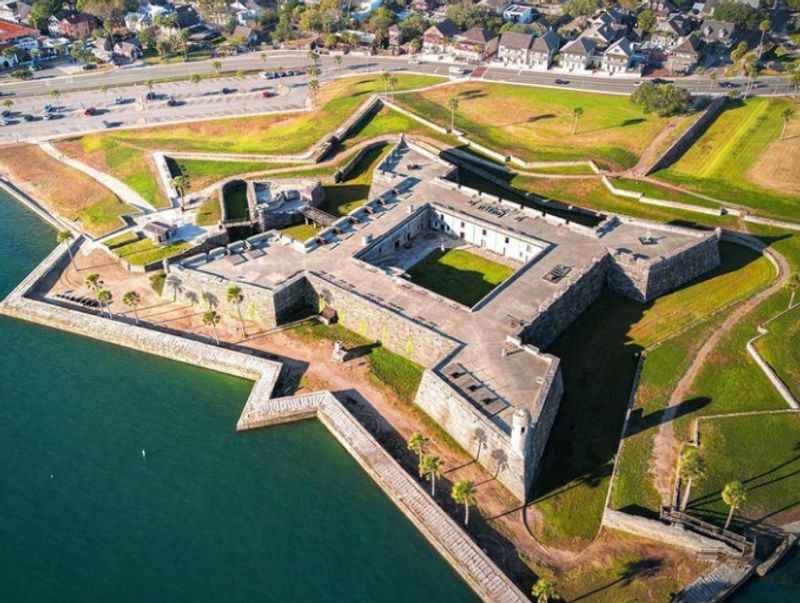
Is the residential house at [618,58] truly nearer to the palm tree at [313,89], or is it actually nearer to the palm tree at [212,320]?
the palm tree at [313,89]

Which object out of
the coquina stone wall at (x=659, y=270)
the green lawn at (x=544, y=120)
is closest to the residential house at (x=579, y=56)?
the green lawn at (x=544, y=120)

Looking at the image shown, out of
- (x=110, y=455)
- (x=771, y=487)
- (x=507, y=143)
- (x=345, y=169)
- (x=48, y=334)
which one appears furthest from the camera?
(x=507, y=143)

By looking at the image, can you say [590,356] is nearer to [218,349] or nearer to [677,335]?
Result: [677,335]

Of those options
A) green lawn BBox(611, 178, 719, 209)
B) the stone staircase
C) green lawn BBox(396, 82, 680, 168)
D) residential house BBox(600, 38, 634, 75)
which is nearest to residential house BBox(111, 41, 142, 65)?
green lawn BBox(396, 82, 680, 168)

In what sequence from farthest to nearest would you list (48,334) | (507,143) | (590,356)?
(507,143) → (48,334) → (590,356)

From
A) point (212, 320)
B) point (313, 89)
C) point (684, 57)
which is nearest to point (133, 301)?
point (212, 320)

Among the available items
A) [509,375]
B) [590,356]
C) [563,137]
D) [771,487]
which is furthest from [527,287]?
[563,137]

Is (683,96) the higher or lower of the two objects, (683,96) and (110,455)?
the higher

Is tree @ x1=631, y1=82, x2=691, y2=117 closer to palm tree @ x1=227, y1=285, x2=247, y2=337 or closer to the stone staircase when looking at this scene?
palm tree @ x1=227, y1=285, x2=247, y2=337
